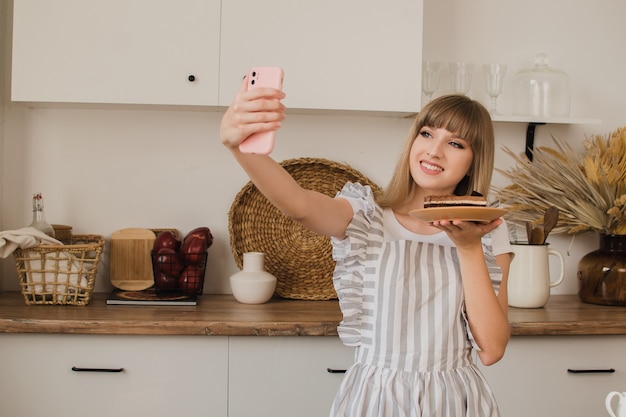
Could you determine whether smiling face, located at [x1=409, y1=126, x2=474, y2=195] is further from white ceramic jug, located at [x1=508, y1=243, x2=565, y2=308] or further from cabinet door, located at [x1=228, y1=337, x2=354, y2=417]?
white ceramic jug, located at [x1=508, y1=243, x2=565, y2=308]

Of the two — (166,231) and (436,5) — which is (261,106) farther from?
(436,5)

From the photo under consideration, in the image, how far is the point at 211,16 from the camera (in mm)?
1939

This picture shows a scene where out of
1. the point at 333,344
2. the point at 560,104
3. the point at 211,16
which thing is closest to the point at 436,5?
the point at 560,104

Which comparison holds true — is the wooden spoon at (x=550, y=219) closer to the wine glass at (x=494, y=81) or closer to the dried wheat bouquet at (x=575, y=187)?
the dried wheat bouquet at (x=575, y=187)

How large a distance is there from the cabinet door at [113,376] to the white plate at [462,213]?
33.4 inches

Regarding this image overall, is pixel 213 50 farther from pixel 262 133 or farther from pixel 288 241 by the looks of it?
pixel 262 133

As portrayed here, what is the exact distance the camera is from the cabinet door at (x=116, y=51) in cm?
191

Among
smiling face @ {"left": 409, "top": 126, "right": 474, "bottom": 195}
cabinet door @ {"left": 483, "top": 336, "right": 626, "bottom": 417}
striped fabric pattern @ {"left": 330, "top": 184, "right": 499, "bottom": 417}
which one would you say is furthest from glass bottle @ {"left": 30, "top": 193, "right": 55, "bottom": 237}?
cabinet door @ {"left": 483, "top": 336, "right": 626, "bottom": 417}

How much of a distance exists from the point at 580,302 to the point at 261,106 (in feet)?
5.26

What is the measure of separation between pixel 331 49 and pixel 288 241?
2.10 feet

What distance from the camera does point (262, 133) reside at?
100 centimetres

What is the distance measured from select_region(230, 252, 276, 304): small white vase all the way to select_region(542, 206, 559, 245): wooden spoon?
85cm

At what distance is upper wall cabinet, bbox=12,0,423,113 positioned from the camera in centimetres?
191

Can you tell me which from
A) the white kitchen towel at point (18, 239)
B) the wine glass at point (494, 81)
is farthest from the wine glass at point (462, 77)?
the white kitchen towel at point (18, 239)
